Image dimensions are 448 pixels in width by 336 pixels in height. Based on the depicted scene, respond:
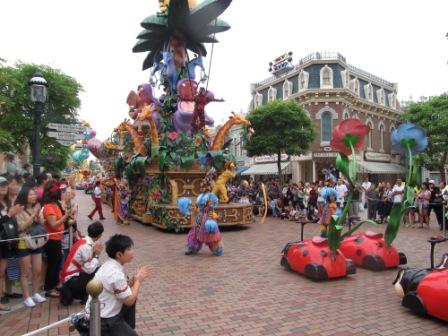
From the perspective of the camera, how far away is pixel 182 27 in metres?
15.7

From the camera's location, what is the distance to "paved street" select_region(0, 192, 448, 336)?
480cm

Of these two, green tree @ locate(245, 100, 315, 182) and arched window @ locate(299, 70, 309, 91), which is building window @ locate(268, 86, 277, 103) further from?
green tree @ locate(245, 100, 315, 182)

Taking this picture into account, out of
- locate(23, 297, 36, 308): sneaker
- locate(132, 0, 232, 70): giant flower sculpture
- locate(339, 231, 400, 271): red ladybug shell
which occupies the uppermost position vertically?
locate(132, 0, 232, 70): giant flower sculpture

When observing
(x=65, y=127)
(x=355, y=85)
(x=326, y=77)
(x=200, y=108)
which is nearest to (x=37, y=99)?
(x=65, y=127)

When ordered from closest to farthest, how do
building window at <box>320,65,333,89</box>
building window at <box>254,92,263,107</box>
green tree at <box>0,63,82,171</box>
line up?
1. green tree at <box>0,63,82,171</box>
2. building window at <box>320,65,333,89</box>
3. building window at <box>254,92,263,107</box>

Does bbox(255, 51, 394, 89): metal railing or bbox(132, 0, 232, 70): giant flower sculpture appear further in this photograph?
bbox(255, 51, 394, 89): metal railing

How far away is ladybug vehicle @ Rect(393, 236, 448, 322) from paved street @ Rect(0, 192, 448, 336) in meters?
0.15

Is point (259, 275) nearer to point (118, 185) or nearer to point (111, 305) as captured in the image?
point (111, 305)

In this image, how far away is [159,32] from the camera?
634 inches

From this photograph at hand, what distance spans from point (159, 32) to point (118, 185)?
632cm

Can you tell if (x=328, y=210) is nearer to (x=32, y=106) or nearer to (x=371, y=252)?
(x=371, y=252)

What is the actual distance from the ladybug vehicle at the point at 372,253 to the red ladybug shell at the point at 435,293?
2.50 metres

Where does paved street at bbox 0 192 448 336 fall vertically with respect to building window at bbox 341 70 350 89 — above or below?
below

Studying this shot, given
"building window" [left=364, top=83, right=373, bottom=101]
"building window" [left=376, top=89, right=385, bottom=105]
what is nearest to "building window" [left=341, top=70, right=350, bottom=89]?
"building window" [left=364, top=83, right=373, bottom=101]
